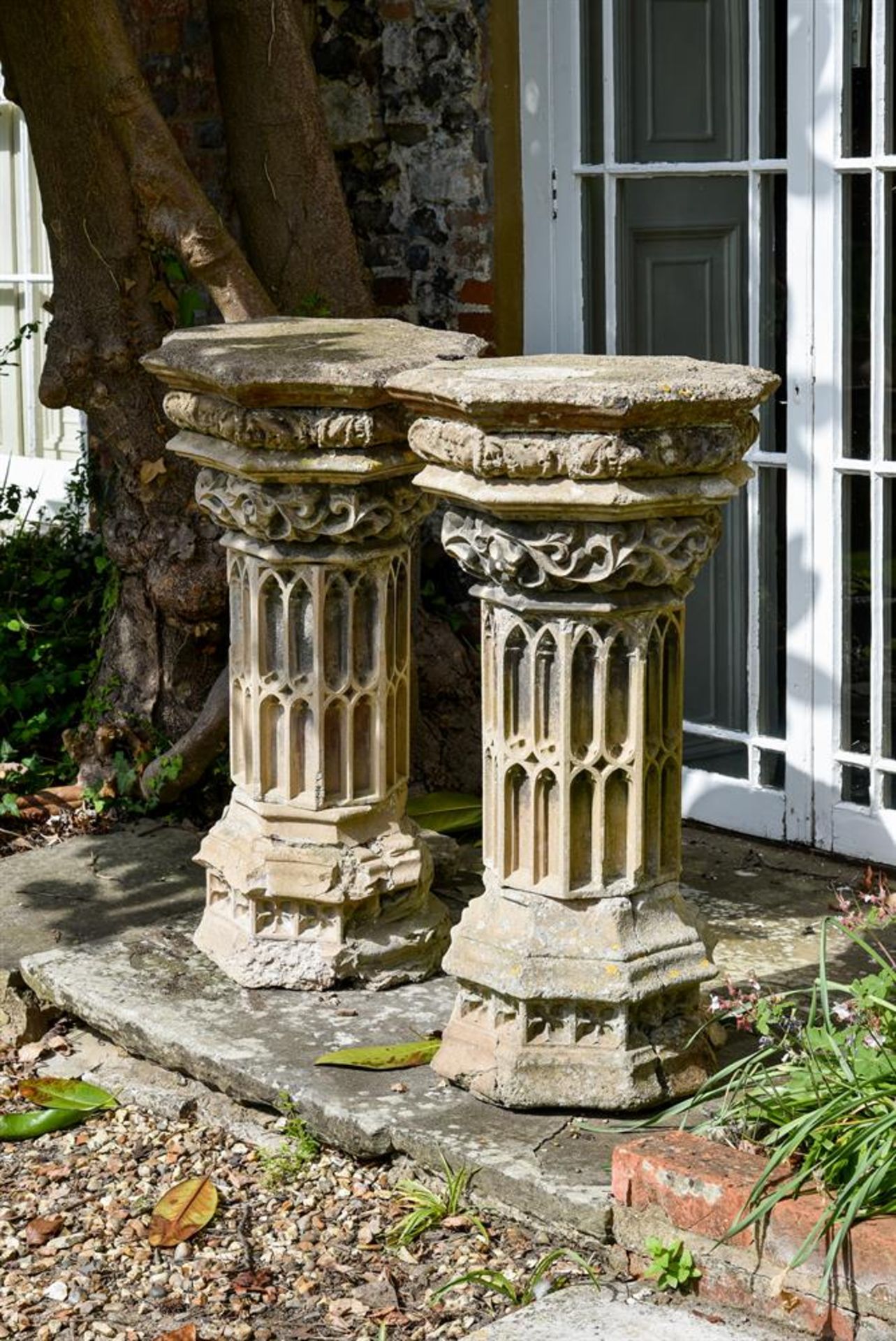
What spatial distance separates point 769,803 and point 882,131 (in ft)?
5.90

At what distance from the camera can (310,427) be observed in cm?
437

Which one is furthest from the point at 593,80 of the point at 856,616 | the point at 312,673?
the point at 312,673

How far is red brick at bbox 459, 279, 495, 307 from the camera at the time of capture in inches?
242

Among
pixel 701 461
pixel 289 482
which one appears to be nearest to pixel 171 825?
pixel 289 482

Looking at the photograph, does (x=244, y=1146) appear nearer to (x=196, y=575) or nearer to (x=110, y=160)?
(x=196, y=575)

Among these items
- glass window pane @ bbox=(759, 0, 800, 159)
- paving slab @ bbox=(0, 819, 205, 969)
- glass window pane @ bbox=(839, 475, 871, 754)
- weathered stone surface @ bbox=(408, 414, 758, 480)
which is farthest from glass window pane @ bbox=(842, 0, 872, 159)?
paving slab @ bbox=(0, 819, 205, 969)

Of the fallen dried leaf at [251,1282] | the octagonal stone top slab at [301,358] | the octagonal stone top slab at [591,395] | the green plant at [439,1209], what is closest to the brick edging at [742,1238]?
the green plant at [439,1209]

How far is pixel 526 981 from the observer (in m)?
3.88

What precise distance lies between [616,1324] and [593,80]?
12.4 ft

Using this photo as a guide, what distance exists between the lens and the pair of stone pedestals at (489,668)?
12.2 ft

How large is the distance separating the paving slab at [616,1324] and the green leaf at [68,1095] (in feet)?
4.22

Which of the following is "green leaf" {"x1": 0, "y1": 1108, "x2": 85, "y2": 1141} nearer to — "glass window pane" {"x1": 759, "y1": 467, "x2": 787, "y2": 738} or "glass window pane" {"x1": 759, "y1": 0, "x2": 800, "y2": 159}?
"glass window pane" {"x1": 759, "y1": 467, "x2": 787, "y2": 738}

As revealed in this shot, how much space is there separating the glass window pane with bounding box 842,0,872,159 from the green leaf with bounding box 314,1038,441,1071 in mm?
2582

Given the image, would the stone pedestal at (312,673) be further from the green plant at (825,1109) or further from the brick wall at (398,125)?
the brick wall at (398,125)
